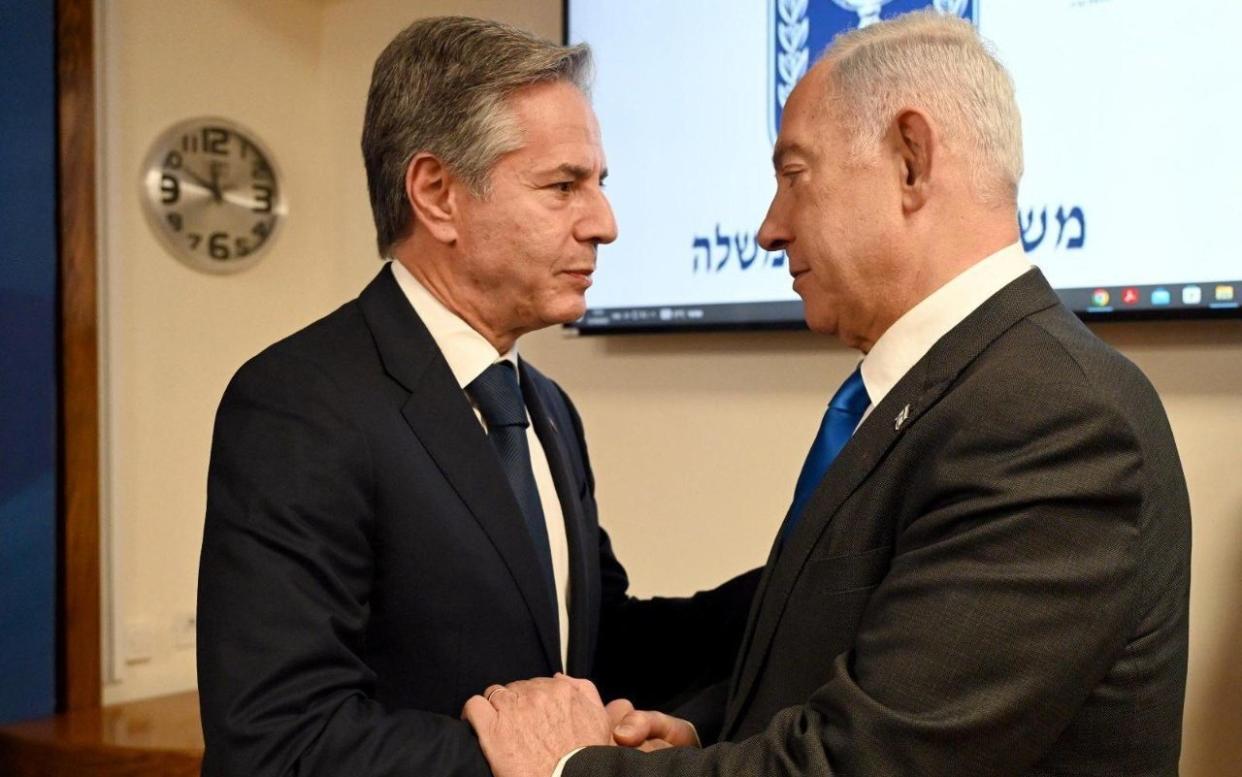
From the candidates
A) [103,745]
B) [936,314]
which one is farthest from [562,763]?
[103,745]

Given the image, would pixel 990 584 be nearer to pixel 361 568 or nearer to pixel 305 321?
pixel 361 568

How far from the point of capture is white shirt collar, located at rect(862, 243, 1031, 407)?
1307 millimetres

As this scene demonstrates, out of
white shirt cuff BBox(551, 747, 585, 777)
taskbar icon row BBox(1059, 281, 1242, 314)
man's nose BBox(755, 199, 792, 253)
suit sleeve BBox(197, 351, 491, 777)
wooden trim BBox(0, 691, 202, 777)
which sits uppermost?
man's nose BBox(755, 199, 792, 253)

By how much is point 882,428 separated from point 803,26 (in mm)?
1634

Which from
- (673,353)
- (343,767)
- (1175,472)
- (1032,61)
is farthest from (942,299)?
(673,353)

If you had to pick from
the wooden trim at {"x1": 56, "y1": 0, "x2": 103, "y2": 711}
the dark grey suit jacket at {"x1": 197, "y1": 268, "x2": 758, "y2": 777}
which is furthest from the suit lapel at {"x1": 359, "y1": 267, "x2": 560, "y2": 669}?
the wooden trim at {"x1": 56, "y1": 0, "x2": 103, "y2": 711}

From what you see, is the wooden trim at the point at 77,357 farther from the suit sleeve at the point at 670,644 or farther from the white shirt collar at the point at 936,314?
the white shirt collar at the point at 936,314

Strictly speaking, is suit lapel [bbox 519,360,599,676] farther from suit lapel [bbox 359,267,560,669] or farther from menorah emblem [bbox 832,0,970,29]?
menorah emblem [bbox 832,0,970,29]

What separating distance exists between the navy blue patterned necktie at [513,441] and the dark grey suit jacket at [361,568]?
6cm

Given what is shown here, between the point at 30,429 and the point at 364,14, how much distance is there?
5.42ft

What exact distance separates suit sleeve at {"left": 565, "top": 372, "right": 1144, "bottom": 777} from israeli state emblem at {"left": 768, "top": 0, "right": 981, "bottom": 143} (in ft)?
5.10

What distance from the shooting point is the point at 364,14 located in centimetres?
388

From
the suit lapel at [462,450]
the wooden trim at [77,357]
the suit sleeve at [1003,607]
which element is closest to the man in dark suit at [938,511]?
the suit sleeve at [1003,607]

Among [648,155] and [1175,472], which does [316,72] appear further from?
[1175,472]
